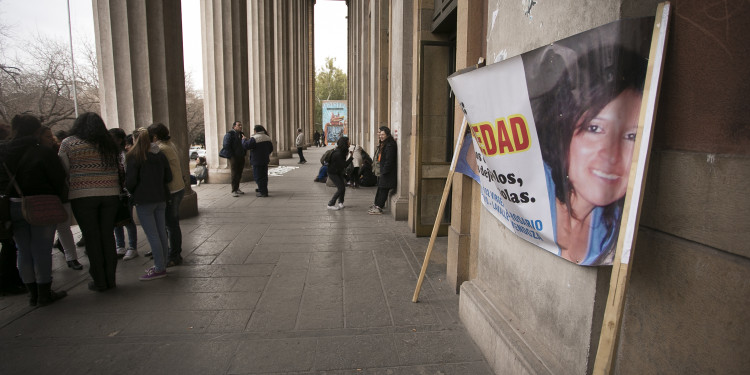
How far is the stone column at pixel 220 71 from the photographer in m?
12.6

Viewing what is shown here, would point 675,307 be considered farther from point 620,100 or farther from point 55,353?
point 55,353

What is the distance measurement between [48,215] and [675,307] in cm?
479

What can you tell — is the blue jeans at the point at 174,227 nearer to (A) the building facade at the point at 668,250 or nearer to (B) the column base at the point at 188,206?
(B) the column base at the point at 188,206

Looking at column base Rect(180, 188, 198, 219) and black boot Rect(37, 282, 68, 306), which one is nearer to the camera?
black boot Rect(37, 282, 68, 306)

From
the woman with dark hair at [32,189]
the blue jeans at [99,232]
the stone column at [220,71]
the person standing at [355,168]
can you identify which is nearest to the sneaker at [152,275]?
the blue jeans at [99,232]

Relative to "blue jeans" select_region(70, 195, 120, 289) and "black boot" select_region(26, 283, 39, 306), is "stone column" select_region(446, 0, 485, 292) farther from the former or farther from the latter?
"black boot" select_region(26, 283, 39, 306)

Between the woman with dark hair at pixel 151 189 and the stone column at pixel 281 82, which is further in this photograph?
the stone column at pixel 281 82

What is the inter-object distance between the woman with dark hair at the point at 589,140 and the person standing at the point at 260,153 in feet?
28.6

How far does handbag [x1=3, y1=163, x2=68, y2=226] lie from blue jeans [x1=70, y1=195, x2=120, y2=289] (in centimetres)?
18

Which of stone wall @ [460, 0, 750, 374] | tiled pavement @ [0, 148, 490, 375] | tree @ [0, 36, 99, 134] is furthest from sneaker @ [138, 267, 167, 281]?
tree @ [0, 36, 99, 134]

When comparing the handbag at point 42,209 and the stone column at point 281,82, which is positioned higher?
the stone column at point 281,82

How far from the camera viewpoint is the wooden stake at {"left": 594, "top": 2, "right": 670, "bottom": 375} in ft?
5.13

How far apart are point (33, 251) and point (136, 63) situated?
15.1 feet

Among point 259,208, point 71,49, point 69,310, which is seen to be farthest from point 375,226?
point 71,49
